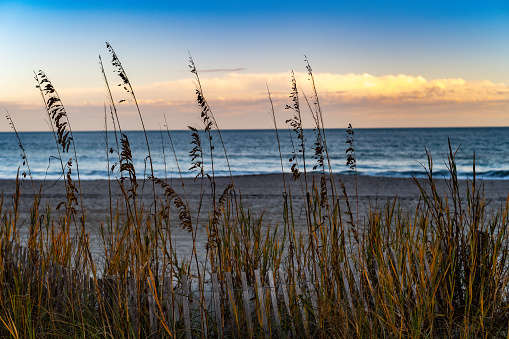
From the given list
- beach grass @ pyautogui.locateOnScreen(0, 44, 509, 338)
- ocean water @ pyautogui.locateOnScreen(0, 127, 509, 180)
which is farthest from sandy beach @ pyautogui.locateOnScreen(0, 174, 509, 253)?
beach grass @ pyautogui.locateOnScreen(0, 44, 509, 338)

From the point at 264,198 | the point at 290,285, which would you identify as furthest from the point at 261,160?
the point at 290,285

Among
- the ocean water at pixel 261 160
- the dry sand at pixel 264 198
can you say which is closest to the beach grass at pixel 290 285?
the ocean water at pixel 261 160

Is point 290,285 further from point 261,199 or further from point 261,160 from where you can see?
point 261,160

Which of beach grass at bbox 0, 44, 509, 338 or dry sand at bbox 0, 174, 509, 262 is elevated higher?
beach grass at bbox 0, 44, 509, 338

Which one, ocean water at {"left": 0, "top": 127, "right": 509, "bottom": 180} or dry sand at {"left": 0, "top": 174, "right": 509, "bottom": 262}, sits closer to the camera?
dry sand at {"left": 0, "top": 174, "right": 509, "bottom": 262}

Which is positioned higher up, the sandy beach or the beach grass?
the beach grass

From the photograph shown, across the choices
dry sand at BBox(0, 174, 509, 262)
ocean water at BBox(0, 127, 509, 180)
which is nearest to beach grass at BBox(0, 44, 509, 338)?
ocean water at BBox(0, 127, 509, 180)

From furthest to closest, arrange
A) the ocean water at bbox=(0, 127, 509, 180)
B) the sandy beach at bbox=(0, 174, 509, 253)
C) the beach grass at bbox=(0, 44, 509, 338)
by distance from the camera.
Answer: the ocean water at bbox=(0, 127, 509, 180) → the sandy beach at bbox=(0, 174, 509, 253) → the beach grass at bbox=(0, 44, 509, 338)

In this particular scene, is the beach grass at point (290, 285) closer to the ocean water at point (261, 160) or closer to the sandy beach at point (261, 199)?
the ocean water at point (261, 160)

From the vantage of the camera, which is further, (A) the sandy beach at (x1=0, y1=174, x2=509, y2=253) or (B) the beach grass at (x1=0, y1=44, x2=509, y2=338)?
(A) the sandy beach at (x1=0, y1=174, x2=509, y2=253)

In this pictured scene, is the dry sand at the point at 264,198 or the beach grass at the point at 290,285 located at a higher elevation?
the beach grass at the point at 290,285

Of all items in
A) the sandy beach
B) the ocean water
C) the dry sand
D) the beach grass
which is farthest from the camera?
the ocean water

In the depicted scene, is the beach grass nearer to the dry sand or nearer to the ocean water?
the ocean water

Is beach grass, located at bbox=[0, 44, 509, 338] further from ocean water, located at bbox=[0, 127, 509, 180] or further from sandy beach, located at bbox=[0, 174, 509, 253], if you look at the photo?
sandy beach, located at bbox=[0, 174, 509, 253]
